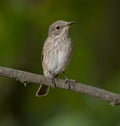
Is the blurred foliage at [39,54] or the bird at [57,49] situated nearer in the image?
the bird at [57,49]

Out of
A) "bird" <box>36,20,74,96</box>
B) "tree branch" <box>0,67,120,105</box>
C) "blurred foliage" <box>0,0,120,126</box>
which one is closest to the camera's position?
"tree branch" <box>0,67,120,105</box>

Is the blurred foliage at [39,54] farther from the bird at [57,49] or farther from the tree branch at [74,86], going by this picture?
the tree branch at [74,86]

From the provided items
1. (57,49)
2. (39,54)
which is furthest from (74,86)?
(39,54)

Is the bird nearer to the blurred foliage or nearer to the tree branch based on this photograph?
the blurred foliage

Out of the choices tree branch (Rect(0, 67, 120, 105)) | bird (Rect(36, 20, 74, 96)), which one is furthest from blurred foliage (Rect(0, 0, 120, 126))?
tree branch (Rect(0, 67, 120, 105))

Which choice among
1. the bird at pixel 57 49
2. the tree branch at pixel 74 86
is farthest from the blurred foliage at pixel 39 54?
the tree branch at pixel 74 86

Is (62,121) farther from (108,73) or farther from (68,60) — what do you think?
(108,73)
